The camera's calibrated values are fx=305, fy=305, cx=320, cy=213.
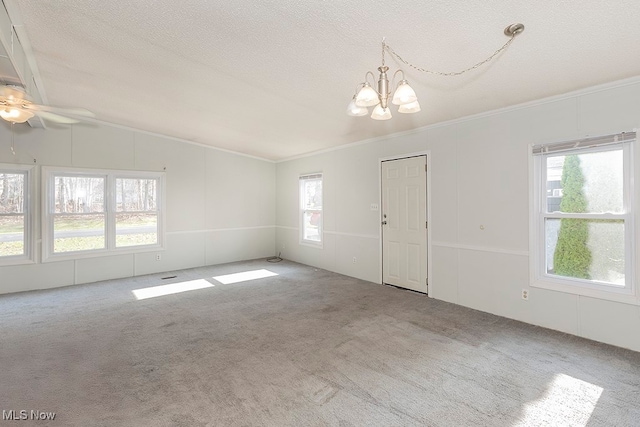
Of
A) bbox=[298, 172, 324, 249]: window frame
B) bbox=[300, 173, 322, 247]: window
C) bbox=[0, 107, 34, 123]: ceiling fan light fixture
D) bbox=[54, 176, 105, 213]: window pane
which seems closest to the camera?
bbox=[0, 107, 34, 123]: ceiling fan light fixture

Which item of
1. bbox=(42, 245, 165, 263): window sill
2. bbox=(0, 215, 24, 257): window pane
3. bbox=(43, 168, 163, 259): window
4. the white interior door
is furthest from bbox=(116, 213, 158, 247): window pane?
the white interior door

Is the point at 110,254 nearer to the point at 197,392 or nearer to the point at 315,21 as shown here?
the point at 197,392

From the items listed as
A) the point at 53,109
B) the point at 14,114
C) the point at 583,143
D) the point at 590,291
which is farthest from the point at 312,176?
the point at 590,291

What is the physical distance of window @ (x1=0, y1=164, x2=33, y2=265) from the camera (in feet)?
15.4

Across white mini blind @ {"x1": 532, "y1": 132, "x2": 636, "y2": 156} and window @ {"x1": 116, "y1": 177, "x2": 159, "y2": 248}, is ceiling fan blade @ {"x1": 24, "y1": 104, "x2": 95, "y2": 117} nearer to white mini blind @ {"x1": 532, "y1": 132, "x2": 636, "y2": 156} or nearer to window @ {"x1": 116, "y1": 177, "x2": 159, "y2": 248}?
window @ {"x1": 116, "y1": 177, "x2": 159, "y2": 248}

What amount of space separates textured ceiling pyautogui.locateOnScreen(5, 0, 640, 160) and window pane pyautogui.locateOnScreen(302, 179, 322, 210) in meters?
2.46

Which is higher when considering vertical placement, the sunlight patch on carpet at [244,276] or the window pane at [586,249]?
the window pane at [586,249]

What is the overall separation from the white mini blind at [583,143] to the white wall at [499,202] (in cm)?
6

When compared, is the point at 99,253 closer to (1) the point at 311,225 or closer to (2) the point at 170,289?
(2) the point at 170,289

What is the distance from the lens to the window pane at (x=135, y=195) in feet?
18.6

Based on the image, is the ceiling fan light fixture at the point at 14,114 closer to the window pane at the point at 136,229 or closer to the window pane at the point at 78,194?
the window pane at the point at 78,194

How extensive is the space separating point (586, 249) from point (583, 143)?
1072 mm

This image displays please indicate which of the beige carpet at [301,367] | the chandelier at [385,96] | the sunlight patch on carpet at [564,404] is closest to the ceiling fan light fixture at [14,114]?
the beige carpet at [301,367]

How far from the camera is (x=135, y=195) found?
5801 millimetres
